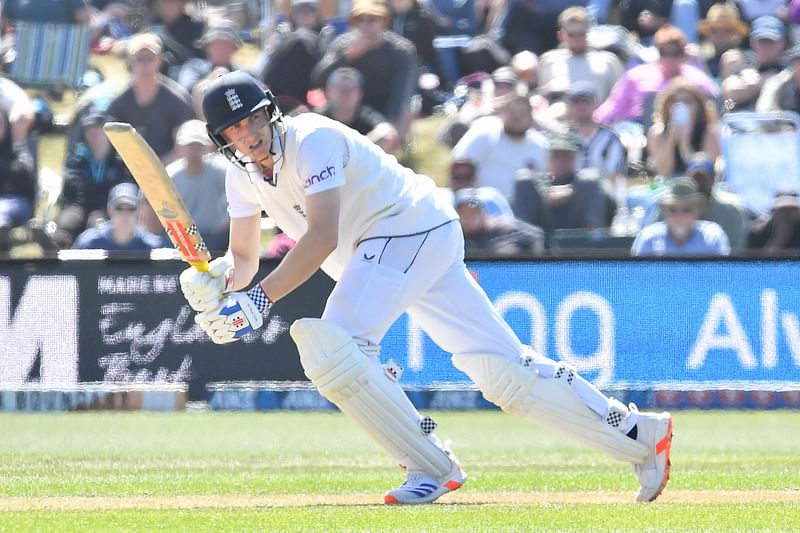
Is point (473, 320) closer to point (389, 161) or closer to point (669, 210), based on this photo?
point (389, 161)

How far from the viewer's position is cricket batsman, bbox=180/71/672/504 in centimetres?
610

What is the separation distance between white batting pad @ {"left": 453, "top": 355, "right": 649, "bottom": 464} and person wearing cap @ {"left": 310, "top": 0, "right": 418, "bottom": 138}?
7408 millimetres

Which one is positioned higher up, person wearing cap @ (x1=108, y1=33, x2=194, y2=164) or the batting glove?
person wearing cap @ (x1=108, y1=33, x2=194, y2=164)

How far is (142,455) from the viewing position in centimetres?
888

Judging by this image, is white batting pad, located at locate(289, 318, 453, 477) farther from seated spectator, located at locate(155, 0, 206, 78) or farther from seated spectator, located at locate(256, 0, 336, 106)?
seated spectator, located at locate(155, 0, 206, 78)

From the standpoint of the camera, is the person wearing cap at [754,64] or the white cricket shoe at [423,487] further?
the person wearing cap at [754,64]

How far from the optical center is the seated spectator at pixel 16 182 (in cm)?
1315

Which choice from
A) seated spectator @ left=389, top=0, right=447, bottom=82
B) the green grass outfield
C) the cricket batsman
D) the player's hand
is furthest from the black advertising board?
seated spectator @ left=389, top=0, right=447, bottom=82

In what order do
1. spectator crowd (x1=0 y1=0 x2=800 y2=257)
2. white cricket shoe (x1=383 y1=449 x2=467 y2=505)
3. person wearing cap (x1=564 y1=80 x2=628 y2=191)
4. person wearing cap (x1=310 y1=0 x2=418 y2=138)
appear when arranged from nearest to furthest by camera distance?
white cricket shoe (x1=383 y1=449 x2=467 y2=505) → spectator crowd (x1=0 y1=0 x2=800 y2=257) → person wearing cap (x1=564 y1=80 x2=628 y2=191) → person wearing cap (x1=310 y1=0 x2=418 y2=138)

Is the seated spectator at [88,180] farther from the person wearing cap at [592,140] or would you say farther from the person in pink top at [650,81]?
the person in pink top at [650,81]

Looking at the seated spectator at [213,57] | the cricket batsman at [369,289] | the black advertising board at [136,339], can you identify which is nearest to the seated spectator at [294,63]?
the seated spectator at [213,57]

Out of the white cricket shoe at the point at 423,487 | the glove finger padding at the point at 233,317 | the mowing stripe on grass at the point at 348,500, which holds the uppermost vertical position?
the glove finger padding at the point at 233,317

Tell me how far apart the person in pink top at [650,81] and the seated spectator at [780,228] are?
2.22 meters

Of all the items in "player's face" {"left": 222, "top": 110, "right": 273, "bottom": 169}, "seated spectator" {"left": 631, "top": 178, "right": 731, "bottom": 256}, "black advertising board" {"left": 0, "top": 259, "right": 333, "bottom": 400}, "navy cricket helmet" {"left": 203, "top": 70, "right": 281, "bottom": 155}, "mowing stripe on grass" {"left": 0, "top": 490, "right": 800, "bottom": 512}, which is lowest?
"black advertising board" {"left": 0, "top": 259, "right": 333, "bottom": 400}
